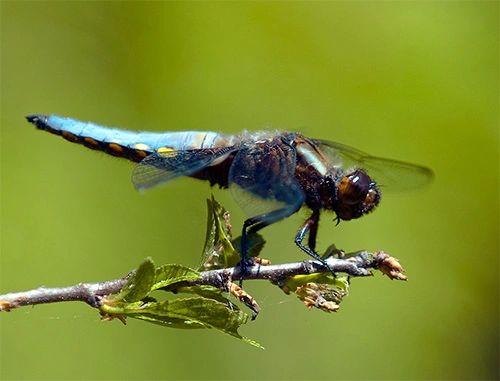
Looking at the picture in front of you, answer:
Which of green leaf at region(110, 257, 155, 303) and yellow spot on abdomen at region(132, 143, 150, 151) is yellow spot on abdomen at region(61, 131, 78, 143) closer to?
yellow spot on abdomen at region(132, 143, 150, 151)

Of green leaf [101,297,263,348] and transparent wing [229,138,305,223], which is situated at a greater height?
transparent wing [229,138,305,223]

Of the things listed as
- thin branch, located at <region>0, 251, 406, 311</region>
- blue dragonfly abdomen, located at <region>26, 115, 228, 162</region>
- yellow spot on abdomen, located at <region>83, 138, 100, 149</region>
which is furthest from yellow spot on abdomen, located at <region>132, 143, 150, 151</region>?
thin branch, located at <region>0, 251, 406, 311</region>

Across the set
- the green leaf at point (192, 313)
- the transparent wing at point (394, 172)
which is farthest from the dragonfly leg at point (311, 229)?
the green leaf at point (192, 313)

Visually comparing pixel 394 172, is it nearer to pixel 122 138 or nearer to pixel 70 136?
pixel 122 138

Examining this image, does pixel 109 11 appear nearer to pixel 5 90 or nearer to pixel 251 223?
pixel 5 90

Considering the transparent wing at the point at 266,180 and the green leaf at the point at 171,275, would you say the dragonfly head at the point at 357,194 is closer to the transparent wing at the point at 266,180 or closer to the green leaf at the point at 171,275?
the transparent wing at the point at 266,180

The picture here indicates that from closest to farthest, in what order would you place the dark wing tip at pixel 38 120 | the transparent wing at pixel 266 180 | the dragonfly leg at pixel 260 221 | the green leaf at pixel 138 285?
the green leaf at pixel 138 285 < the dragonfly leg at pixel 260 221 < the transparent wing at pixel 266 180 < the dark wing tip at pixel 38 120

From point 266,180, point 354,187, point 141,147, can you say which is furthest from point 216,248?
point 141,147
